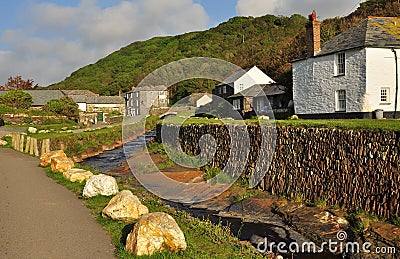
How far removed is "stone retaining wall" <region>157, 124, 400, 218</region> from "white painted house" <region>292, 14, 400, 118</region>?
12.6 metres

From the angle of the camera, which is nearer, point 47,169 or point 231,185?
point 231,185

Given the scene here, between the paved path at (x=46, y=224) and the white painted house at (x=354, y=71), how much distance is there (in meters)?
20.6

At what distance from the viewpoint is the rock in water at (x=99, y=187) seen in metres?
14.1

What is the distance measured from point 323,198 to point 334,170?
106 cm

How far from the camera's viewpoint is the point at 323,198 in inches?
554

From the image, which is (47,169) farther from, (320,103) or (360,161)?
(320,103)

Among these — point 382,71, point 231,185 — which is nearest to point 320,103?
point 382,71

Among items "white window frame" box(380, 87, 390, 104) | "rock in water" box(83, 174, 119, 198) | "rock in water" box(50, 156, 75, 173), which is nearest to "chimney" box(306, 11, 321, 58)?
"white window frame" box(380, 87, 390, 104)

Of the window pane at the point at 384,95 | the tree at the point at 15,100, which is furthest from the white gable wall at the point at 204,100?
the window pane at the point at 384,95

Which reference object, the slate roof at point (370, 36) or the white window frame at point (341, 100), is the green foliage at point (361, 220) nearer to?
the slate roof at point (370, 36)

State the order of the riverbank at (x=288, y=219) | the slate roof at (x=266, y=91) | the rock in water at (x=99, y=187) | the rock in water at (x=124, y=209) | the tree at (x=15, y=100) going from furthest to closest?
the tree at (x=15, y=100)
the slate roof at (x=266, y=91)
the rock in water at (x=99, y=187)
the riverbank at (x=288, y=219)
the rock in water at (x=124, y=209)

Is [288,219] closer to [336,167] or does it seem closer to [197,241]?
[336,167]

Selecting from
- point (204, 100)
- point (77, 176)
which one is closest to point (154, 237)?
point (77, 176)

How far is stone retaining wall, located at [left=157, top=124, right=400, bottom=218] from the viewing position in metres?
11.8
